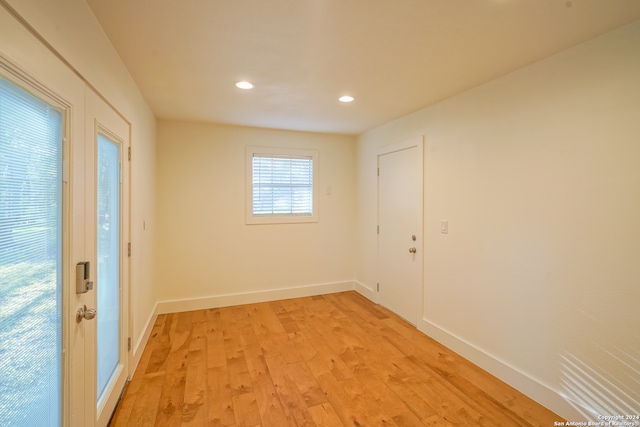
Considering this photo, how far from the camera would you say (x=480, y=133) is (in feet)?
8.21

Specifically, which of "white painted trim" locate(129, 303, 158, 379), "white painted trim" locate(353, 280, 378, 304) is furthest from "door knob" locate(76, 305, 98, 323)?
"white painted trim" locate(353, 280, 378, 304)

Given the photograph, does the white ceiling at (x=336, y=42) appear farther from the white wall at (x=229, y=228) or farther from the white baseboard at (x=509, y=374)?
the white baseboard at (x=509, y=374)

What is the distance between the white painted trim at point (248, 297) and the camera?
3680 mm

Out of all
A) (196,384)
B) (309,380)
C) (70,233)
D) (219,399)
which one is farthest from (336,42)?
(196,384)

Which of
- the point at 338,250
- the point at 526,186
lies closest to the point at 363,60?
the point at 526,186

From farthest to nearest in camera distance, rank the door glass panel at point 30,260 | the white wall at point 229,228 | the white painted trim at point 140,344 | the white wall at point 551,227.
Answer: the white wall at point 229,228 → the white painted trim at point 140,344 → the white wall at point 551,227 → the door glass panel at point 30,260

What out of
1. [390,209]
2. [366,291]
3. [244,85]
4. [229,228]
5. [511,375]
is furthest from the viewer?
[366,291]

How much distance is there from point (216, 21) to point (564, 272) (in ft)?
8.72

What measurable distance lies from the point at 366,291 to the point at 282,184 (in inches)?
78.7

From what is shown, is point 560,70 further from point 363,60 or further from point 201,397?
point 201,397

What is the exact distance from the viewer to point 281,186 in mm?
4156

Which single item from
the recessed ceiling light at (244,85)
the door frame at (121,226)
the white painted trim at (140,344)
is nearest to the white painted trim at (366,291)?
the white painted trim at (140,344)

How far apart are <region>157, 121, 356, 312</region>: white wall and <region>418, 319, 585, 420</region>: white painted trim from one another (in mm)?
1927

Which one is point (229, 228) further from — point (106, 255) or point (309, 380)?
point (309, 380)
